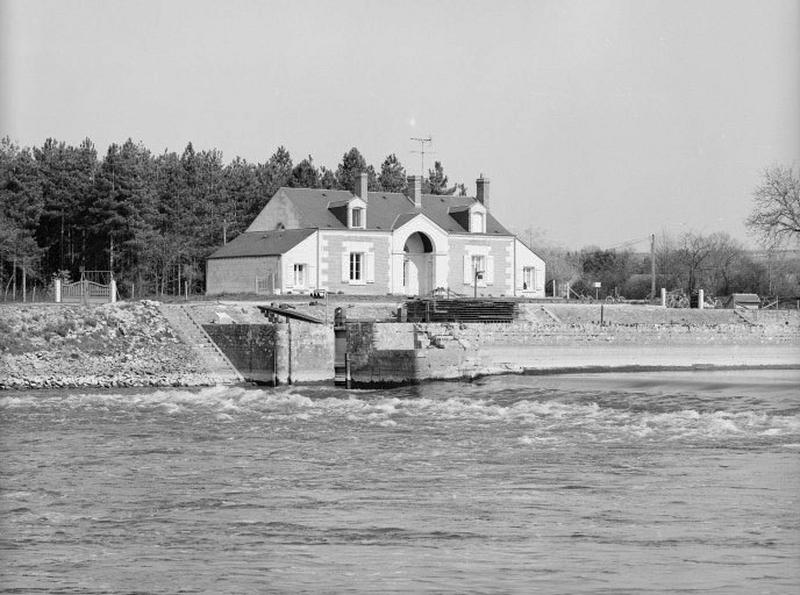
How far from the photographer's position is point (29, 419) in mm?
23781

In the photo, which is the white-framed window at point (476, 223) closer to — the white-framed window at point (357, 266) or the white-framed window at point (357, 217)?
the white-framed window at point (357, 217)

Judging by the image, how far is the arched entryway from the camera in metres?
52.0

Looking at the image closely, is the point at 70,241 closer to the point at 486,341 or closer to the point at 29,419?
the point at 486,341

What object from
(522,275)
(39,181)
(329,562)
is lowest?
(329,562)

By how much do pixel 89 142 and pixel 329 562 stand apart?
58.1m

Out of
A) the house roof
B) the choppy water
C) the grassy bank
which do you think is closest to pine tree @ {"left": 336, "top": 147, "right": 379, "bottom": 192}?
the house roof

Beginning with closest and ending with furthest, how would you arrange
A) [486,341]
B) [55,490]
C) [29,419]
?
[55,490] → [29,419] → [486,341]

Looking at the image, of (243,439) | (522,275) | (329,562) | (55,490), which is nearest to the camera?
(329,562)

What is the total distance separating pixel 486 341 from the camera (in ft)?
124

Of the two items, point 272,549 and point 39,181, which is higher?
point 39,181

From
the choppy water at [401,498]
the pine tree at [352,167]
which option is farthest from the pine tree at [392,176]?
the choppy water at [401,498]

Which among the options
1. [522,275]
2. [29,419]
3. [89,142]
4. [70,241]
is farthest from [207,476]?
[89,142]

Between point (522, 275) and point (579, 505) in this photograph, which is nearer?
point (579, 505)

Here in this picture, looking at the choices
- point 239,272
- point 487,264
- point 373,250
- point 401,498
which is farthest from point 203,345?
point 401,498
